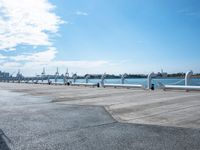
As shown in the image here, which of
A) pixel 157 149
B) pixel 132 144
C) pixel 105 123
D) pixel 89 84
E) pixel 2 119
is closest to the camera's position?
pixel 157 149

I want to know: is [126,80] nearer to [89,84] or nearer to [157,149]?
[89,84]

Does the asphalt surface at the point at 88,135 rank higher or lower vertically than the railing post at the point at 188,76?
lower

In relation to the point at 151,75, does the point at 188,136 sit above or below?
below

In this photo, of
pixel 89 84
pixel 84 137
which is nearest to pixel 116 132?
pixel 84 137

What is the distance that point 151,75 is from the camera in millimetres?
21547

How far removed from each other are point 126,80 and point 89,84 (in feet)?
16.0

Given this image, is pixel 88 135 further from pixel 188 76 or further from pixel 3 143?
pixel 188 76

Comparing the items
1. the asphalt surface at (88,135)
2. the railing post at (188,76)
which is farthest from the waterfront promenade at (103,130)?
the railing post at (188,76)

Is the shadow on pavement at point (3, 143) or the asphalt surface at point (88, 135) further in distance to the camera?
the asphalt surface at point (88, 135)

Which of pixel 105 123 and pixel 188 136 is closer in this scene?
pixel 188 136

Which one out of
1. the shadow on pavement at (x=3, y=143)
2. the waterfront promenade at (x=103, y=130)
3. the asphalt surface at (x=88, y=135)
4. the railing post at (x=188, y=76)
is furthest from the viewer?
the railing post at (x=188, y=76)

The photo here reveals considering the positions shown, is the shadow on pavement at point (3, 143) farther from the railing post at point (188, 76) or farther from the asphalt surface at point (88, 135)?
the railing post at point (188, 76)

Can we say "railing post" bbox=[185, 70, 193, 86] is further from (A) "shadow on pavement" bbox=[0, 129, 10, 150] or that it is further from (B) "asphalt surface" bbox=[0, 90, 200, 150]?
(A) "shadow on pavement" bbox=[0, 129, 10, 150]

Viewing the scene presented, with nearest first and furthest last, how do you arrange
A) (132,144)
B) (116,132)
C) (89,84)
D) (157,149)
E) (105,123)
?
1. (157,149)
2. (132,144)
3. (116,132)
4. (105,123)
5. (89,84)
